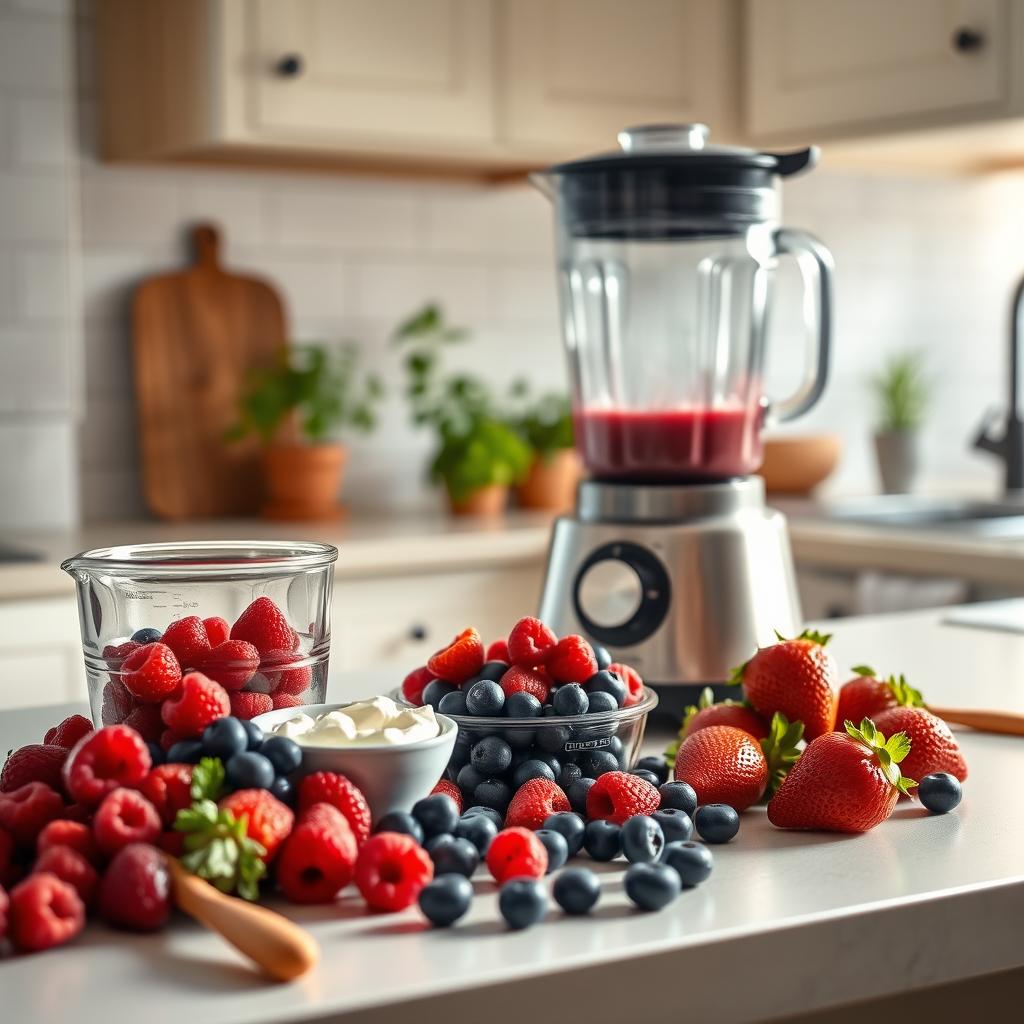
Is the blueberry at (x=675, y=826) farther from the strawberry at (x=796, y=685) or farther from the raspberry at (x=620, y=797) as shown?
the strawberry at (x=796, y=685)

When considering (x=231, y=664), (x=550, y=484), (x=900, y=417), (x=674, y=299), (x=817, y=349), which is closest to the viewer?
(x=231, y=664)

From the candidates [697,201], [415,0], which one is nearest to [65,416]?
[415,0]

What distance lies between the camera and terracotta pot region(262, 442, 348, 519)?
2.79 m

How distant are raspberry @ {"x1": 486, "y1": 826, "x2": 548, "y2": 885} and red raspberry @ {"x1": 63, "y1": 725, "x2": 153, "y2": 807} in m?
0.18

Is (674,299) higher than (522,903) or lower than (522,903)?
higher

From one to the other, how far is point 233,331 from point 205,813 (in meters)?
2.19

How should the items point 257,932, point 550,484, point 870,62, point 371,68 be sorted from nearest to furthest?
point 257,932, point 371,68, point 870,62, point 550,484

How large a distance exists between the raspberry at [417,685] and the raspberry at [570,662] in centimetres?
9

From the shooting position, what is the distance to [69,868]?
0.75 m

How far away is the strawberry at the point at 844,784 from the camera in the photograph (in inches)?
35.2

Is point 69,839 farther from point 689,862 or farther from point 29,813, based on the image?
point 689,862

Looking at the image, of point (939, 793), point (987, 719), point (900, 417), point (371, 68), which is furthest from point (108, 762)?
point (900, 417)

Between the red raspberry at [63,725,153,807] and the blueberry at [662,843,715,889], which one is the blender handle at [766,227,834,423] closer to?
the blueberry at [662,843,715,889]

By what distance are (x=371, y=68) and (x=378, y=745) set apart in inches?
77.5
